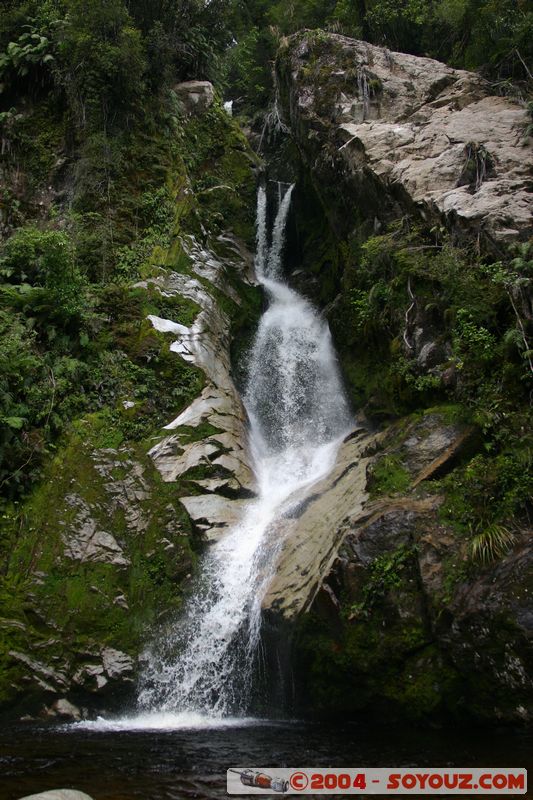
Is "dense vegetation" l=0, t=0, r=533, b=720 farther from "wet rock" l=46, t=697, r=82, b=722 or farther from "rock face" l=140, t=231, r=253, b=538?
"wet rock" l=46, t=697, r=82, b=722

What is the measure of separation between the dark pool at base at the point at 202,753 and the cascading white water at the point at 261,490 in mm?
1126

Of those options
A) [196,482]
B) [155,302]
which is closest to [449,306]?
[196,482]

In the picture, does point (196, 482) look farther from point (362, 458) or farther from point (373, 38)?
point (373, 38)

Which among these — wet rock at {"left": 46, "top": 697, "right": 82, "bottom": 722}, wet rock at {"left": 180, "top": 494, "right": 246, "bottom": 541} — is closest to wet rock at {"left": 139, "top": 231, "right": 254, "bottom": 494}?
wet rock at {"left": 180, "top": 494, "right": 246, "bottom": 541}

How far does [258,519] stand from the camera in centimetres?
1078

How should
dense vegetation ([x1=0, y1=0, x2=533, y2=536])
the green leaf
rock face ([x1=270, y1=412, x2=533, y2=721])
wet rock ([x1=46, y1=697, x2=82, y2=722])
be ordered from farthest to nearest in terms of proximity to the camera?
dense vegetation ([x1=0, y1=0, x2=533, y2=536])
the green leaf
wet rock ([x1=46, y1=697, x2=82, y2=722])
rock face ([x1=270, y1=412, x2=533, y2=721])

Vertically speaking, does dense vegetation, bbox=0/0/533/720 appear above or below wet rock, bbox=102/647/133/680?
above

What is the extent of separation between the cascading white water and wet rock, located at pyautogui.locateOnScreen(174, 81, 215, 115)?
11.5 ft

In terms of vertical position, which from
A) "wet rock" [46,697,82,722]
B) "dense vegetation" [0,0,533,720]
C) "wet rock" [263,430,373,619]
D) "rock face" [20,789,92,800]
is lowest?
"wet rock" [46,697,82,722]

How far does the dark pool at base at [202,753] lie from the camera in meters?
5.52

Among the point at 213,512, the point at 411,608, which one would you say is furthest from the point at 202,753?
the point at 213,512

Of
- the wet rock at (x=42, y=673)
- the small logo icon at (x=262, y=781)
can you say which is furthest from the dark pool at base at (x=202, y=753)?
the wet rock at (x=42, y=673)

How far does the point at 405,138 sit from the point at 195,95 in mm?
9082

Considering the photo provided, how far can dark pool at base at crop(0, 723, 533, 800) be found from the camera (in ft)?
18.1
